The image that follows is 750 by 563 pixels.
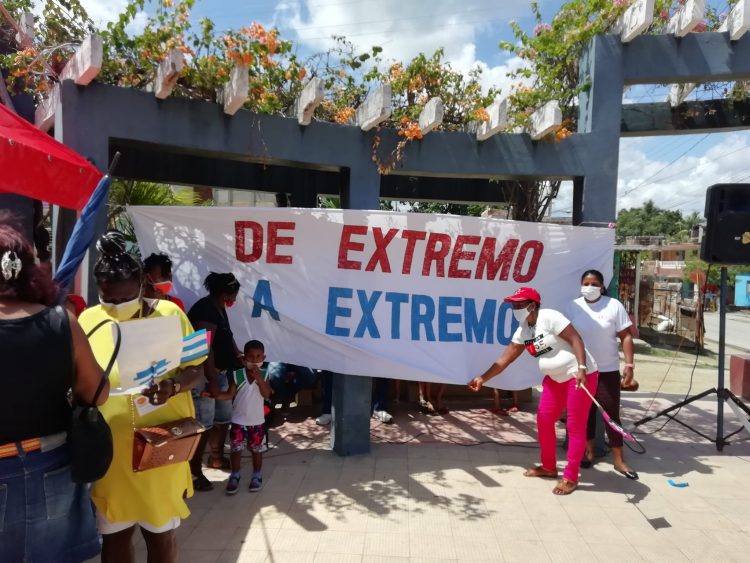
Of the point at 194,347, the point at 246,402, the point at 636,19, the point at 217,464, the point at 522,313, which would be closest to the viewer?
the point at 194,347

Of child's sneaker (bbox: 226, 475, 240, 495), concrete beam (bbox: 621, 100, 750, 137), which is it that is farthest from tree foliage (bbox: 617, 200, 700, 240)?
child's sneaker (bbox: 226, 475, 240, 495)

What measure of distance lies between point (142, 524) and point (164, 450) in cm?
42

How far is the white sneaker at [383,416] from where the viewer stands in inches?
240

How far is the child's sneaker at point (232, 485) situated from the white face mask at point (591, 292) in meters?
3.38

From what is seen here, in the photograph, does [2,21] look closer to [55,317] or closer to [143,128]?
[143,128]

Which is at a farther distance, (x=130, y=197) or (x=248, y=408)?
(x=130, y=197)

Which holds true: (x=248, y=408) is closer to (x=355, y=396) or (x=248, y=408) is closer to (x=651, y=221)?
(x=355, y=396)

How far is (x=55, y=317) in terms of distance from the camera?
6.16 ft

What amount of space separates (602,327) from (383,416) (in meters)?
2.61

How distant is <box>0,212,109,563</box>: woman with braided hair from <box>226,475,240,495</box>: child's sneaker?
6.98 feet

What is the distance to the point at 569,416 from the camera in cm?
445

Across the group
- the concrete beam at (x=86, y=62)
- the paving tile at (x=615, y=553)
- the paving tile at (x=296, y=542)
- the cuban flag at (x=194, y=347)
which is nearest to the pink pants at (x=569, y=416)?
the paving tile at (x=615, y=553)

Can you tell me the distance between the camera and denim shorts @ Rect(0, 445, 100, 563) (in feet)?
5.99

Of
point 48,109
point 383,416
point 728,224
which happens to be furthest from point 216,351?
point 728,224
